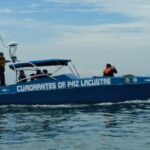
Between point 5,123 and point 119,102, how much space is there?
8707 millimetres

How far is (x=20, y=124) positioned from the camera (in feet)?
64.2

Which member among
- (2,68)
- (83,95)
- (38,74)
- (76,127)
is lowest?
(76,127)

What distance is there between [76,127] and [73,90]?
8.59 m

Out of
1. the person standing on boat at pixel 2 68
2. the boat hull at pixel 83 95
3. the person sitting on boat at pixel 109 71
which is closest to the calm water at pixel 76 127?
the boat hull at pixel 83 95

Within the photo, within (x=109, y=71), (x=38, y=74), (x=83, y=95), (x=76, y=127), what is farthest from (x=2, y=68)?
(x=76, y=127)

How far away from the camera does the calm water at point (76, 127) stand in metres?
14.6

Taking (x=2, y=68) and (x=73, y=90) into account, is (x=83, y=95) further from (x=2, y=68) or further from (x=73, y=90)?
(x=2, y=68)

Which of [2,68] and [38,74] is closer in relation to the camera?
[2,68]

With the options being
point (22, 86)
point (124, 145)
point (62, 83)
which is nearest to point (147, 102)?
point (62, 83)

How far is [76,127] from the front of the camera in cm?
1834

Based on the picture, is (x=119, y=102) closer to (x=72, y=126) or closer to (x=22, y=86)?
(x=22, y=86)

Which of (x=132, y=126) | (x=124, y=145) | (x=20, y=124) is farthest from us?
(x=20, y=124)

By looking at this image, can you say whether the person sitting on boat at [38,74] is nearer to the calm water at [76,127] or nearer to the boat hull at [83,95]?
the boat hull at [83,95]

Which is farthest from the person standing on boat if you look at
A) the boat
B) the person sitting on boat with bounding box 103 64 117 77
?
the person sitting on boat with bounding box 103 64 117 77
